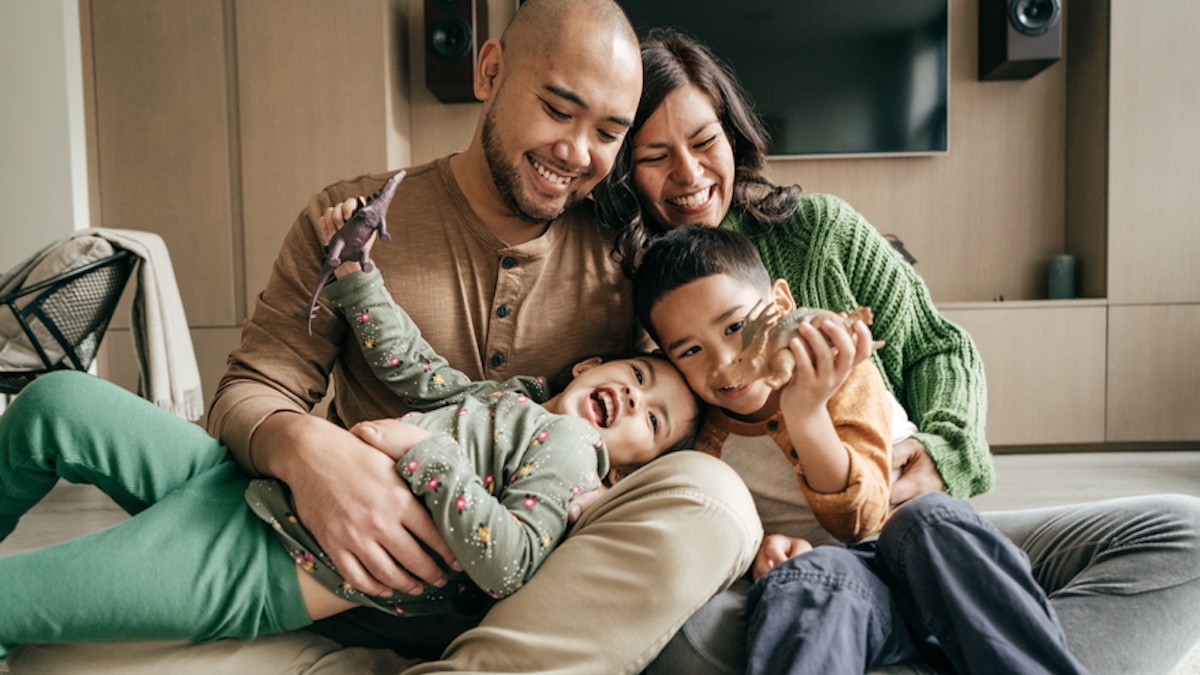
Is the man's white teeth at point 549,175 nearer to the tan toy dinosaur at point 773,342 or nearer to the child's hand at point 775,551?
the tan toy dinosaur at point 773,342

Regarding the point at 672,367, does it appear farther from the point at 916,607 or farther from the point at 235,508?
the point at 235,508

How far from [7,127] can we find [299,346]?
122 inches

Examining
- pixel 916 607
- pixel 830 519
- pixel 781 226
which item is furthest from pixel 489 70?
pixel 916 607

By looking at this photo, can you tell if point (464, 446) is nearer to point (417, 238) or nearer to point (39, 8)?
point (417, 238)

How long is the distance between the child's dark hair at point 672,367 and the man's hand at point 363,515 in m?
0.40

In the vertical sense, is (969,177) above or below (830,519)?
above

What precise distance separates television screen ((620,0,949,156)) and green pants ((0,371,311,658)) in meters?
3.14

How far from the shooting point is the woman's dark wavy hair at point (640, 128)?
1.47m

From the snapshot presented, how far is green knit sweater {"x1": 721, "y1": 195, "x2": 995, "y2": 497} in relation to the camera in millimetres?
1438

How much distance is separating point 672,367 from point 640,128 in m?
0.49

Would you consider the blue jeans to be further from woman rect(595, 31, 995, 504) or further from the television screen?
the television screen

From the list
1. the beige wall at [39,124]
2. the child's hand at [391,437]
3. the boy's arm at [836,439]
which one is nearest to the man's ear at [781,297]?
the boy's arm at [836,439]

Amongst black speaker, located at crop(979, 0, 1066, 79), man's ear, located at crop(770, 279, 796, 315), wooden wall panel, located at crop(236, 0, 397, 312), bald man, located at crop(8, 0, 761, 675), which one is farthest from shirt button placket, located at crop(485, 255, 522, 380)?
black speaker, located at crop(979, 0, 1066, 79)

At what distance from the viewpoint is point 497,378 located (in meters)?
1.38
